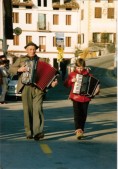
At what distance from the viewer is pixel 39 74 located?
33.2 ft

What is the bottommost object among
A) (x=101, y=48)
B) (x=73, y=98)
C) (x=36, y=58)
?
(x=101, y=48)

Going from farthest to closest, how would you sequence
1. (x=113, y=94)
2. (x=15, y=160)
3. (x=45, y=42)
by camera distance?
(x=45, y=42) < (x=113, y=94) < (x=15, y=160)

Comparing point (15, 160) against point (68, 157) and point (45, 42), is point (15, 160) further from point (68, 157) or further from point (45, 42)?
point (45, 42)

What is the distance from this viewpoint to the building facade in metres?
72.5

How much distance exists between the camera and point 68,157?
7992mm

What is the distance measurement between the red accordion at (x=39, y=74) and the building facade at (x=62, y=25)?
61898 mm

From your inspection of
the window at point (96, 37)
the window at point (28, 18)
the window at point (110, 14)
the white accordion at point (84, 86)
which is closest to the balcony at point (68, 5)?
the window at point (28, 18)

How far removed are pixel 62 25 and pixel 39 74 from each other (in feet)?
207

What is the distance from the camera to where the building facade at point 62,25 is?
72.5m

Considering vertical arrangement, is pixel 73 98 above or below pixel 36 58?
below

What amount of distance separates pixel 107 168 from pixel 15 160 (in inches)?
52.7

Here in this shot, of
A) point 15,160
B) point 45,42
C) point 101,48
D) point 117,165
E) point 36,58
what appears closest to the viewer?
point 117,165

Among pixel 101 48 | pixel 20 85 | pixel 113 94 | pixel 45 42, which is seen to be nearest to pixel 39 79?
pixel 20 85

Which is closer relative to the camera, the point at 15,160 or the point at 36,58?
the point at 15,160
